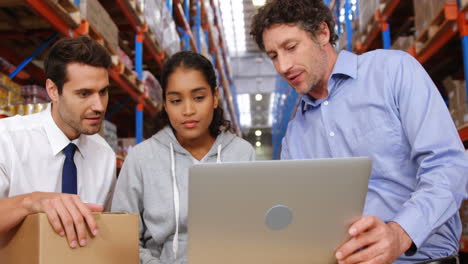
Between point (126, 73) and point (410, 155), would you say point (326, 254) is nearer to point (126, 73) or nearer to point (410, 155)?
point (410, 155)

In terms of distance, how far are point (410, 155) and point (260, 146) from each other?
77.8 feet

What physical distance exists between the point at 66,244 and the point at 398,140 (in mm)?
→ 1113

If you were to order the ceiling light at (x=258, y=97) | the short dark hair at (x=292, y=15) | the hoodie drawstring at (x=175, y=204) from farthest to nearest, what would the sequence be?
the ceiling light at (x=258, y=97) < the short dark hair at (x=292, y=15) < the hoodie drawstring at (x=175, y=204)

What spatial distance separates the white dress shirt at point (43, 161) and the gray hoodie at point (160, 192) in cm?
34

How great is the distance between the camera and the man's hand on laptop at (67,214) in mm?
1100

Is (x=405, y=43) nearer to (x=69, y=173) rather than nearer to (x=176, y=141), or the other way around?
(x=176, y=141)

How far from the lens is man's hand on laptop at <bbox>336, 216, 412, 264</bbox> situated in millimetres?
1051

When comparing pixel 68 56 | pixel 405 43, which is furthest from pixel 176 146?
pixel 405 43

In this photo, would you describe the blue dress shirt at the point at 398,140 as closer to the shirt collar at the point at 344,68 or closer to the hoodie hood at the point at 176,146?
the shirt collar at the point at 344,68

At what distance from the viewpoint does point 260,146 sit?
82.6 ft

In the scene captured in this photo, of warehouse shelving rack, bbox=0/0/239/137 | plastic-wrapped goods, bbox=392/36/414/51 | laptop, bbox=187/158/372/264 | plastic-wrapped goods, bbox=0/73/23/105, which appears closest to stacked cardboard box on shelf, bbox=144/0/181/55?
warehouse shelving rack, bbox=0/0/239/137

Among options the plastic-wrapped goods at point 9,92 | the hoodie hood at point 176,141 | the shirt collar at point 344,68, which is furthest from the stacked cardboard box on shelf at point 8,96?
the shirt collar at point 344,68

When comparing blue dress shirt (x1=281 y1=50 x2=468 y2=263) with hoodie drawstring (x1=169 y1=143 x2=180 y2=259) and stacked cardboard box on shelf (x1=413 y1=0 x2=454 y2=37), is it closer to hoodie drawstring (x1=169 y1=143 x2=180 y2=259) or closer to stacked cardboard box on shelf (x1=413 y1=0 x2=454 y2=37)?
hoodie drawstring (x1=169 y1=143 x2=180 y2=259)

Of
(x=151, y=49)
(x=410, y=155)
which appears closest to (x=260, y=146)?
(x=151, y=49)
